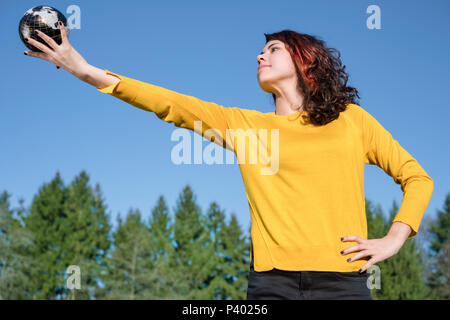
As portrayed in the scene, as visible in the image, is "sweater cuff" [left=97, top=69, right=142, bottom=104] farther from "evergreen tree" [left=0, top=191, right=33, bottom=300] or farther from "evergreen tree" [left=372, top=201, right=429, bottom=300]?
"evergreen tree" [left=372, top=201, right=429, bottom=300]

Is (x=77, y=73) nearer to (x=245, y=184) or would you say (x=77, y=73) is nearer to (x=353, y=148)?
(x=245, y=184)

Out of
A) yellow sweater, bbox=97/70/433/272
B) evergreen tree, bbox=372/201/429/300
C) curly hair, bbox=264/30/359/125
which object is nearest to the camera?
yellow sweater, bbox=97/70/433/272

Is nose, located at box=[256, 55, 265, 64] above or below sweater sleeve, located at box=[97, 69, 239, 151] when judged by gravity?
above

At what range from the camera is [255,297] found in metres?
2.87

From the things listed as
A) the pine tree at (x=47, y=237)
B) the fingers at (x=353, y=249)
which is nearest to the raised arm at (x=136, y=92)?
the fingers at (x=353, y=249)

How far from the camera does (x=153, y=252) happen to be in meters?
46.5

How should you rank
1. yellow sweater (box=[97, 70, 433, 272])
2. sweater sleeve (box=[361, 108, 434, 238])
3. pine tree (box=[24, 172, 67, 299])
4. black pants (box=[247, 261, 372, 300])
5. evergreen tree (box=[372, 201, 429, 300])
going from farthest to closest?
evergreen tree (box=[372, 201, 429, 300]), pine tree (box=[24, 172, 67, 299]), sweater sleeve (box=[361, 108, 434, 238]), yellow sweater (box=[97, 70, 433, 272]), black pants (box=[247, 261, 372, 300])

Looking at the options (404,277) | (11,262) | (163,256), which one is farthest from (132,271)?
(404,277)

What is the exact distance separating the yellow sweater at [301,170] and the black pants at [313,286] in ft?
0.14

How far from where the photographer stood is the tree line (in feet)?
133

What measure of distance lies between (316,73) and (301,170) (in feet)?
3.19

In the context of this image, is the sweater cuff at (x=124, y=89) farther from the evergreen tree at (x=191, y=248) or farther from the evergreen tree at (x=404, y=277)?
the evergreen tree at (x=404, y=277)

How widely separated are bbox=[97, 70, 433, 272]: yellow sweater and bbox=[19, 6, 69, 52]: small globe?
0.72 m

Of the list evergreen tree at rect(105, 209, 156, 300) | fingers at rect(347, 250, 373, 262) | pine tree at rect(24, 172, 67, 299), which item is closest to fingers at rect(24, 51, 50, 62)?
fingers at rect(347, 250, 373, 262)
